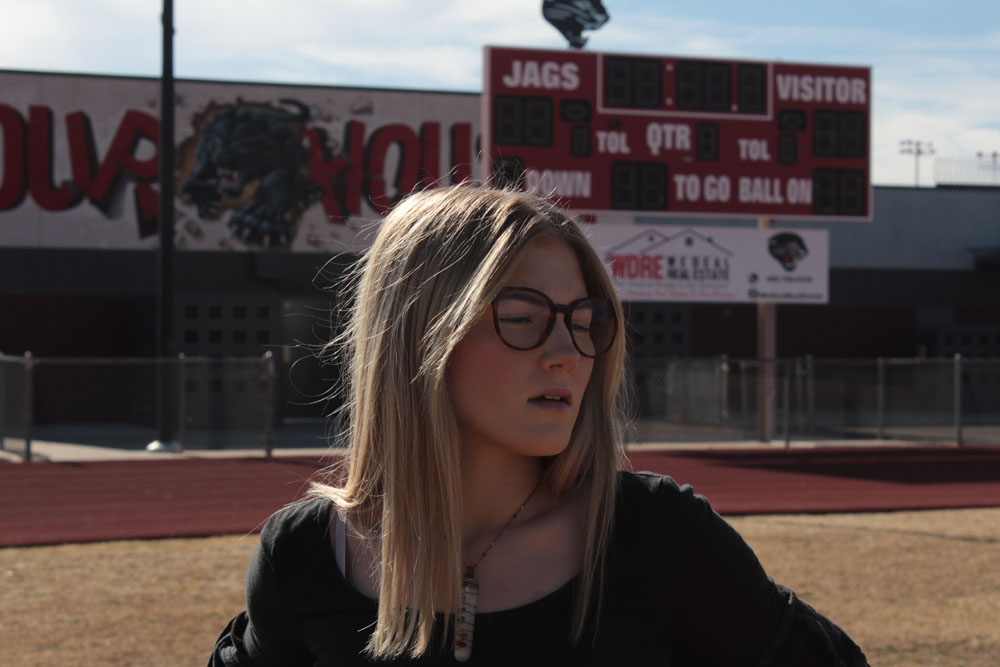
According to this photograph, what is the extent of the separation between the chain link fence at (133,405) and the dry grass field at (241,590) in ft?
30.6

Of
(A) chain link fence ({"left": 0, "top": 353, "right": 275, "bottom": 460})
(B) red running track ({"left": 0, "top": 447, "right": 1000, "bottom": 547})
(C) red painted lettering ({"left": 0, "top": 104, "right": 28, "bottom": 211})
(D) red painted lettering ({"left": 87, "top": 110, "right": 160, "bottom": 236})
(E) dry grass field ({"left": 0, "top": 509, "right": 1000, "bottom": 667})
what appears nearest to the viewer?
(E) dry grass field ({"left": 0, "top": 509, "right": 1000, "bottom": 667})

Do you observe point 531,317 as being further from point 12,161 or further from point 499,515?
point 12,161

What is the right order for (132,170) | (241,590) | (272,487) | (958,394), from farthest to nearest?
(132,170) < (958,394) < (272,487) < (241,590)

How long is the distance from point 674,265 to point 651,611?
1749cm

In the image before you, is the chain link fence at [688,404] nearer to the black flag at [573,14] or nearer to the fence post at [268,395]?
the fence post at [268,395]

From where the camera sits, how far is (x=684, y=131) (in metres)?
18.2

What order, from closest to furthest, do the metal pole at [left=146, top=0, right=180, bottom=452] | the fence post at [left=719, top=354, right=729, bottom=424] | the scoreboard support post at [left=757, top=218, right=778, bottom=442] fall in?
the metal pole at [left=146, top=0, right=180, bottom=452] < the scoreboard support post at [left=757, top=218, right=778, bottom=442] < the fence post at [left=719, top=354, right=729, bottom=424]

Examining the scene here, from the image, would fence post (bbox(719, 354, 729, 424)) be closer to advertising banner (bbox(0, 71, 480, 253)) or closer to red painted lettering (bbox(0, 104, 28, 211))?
advertising banner (bbox(0, 71, 480, 253))

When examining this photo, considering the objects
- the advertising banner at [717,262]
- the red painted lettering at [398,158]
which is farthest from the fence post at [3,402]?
the advertising banner at [717,262]

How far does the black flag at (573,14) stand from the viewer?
2138 cm

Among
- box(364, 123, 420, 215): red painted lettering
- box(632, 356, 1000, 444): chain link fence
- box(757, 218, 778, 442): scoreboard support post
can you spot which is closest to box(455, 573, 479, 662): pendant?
box(757, 218, 778, 442): scoreboard support post

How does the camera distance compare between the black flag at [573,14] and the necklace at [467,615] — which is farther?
the black flag at [573,14]

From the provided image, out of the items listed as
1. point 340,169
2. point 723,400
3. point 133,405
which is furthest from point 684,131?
point 133,405

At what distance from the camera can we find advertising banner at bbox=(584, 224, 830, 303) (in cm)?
1900
